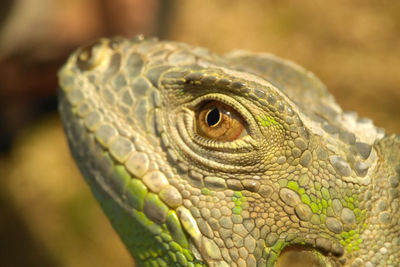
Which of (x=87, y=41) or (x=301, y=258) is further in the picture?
(x=87, y=41)

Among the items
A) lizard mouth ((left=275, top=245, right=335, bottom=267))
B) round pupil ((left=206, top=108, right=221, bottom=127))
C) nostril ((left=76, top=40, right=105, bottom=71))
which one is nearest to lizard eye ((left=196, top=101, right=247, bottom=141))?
round pupil ((left=206, top=108, right=221, bottom=127))

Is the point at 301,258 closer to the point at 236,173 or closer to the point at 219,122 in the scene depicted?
the point at 236,173

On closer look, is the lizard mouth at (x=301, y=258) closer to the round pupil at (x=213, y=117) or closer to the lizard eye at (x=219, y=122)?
the lizard eye at (x=219, y=122)

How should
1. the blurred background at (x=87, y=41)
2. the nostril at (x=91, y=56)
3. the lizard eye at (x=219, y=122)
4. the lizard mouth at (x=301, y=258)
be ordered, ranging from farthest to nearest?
the blurred background at (x=87, y=41) → the nostril at (x=91, y=56) → the lizard eye at (x=219, y=122) → the lizard mouth at (x=301, y=258)

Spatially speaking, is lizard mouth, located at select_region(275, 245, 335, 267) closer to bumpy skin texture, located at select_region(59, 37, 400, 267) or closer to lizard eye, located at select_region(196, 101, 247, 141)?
bumpy skin texture, located at select_region(59, 37, 400, 267)

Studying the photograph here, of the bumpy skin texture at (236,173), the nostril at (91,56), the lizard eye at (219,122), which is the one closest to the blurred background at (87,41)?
the nostril at (91,56)

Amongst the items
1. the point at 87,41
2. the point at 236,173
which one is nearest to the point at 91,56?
the point at 236,173

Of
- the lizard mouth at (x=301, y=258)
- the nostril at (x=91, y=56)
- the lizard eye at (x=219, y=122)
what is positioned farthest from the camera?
the nostril at (x=91, y=56)
